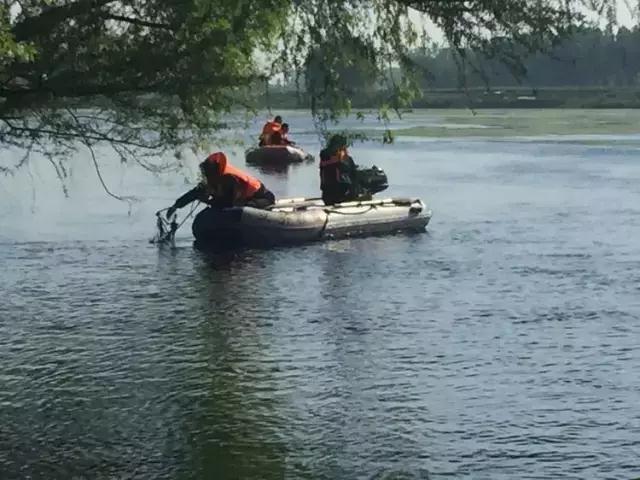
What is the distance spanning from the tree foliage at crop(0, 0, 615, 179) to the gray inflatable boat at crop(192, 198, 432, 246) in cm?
229

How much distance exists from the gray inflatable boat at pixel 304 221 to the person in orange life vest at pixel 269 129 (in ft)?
57.9

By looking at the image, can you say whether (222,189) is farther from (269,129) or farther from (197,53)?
(269,129)

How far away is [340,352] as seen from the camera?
45.2 ft

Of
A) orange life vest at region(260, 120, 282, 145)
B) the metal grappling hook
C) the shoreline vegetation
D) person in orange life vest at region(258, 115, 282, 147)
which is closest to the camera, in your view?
the metal grappling hook

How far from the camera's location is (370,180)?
24.8 m

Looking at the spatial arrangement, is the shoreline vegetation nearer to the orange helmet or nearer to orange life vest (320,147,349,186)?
orange life vest (320,147,349,186)

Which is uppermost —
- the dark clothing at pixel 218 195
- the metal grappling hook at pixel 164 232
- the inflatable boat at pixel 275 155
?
the dark clothing at pixel 218 195

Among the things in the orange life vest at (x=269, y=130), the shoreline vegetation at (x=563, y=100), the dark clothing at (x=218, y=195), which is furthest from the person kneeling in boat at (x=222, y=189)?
the shoreline vegetation at (x=563, y=100)

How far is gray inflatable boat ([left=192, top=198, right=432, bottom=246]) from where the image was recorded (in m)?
21.4

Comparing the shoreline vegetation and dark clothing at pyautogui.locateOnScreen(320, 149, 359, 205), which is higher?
dark clothing at pyautogui.locateOnScreen(320, 149, 359, 205)

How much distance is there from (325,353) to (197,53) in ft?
12.6

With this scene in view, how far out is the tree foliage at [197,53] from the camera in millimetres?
8734

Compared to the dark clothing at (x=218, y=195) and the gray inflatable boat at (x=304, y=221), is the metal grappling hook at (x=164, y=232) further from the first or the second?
the dark clothing at (x=218, y=195)

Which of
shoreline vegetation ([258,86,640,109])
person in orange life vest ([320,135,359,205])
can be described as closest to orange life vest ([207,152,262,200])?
person in orange life vest ([320,135,359,205])
